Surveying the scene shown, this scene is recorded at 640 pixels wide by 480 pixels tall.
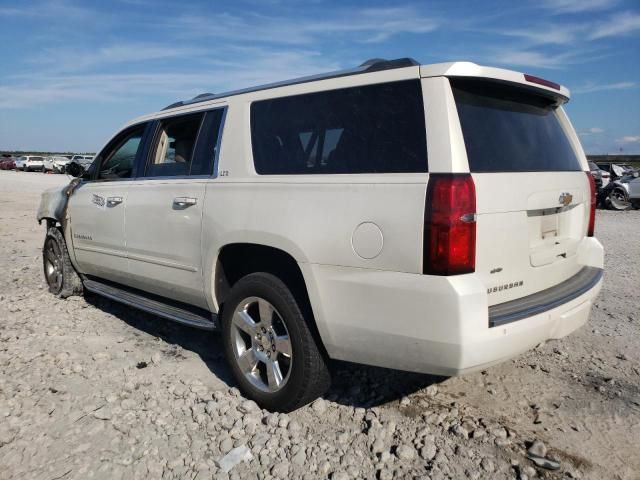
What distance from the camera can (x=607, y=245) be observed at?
365 inches

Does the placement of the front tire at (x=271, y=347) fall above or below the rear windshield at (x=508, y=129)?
below

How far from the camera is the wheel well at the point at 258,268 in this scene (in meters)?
3.13

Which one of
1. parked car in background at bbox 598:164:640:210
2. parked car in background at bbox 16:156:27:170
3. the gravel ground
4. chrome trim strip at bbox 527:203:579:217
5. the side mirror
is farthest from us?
parked car in background at bbox 16:156:27:170

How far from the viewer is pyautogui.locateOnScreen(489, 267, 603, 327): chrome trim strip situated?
264 cm

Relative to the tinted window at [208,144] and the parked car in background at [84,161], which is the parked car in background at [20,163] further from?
the tinted window at [208,144]

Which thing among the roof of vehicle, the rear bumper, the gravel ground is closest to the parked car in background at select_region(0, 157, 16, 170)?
the gravel ground

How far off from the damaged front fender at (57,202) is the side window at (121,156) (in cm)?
53

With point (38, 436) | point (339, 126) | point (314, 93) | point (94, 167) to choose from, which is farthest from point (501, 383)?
point (94, 167)

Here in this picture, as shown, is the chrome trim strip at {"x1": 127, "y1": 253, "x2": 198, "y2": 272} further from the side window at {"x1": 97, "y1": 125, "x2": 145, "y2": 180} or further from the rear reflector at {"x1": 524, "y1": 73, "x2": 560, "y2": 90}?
the rear reflector at {"x1": 524, "y1": 73, "x2": 560, "y2": 90}

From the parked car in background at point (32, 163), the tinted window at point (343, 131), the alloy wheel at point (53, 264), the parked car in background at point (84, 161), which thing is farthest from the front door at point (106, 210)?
the parked car in background at point (32, 163)

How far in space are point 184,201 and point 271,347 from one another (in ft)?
4.02

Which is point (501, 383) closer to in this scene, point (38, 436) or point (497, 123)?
point (497, 123)

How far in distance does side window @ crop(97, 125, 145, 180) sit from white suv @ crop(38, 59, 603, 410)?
25.6 inches

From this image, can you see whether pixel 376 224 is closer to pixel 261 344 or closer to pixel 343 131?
pixel 343 131
